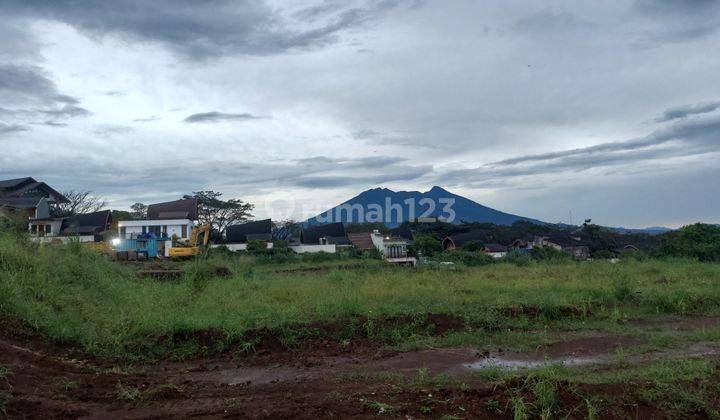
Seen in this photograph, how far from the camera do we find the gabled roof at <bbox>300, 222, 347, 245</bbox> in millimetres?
43884

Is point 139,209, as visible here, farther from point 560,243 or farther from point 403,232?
point 560,243

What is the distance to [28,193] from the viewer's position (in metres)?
35.2

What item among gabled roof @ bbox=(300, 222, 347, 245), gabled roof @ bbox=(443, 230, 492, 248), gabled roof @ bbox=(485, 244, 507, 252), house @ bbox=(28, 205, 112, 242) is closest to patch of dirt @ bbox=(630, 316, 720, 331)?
house @ bbox=(28, 205, 112, 242)

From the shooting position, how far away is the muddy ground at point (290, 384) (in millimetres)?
4723

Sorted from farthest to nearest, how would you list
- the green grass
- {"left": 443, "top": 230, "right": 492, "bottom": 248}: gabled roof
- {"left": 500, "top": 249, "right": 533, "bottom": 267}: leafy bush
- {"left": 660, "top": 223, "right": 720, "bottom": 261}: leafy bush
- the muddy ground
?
{"left": 443, "top": 230, "right": 492, "bottom": 248}: gabled roof
{"left": 660, "top": 223, "right": 720, "bottom": 261}: leafy bush
{"left": 500, "top": 249, "right": 533, "bottom": 267}: leafy bush
the green grass
the muddy ground

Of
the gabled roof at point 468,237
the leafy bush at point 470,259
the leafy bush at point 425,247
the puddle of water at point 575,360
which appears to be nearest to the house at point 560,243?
the gabled roof at point 468,237

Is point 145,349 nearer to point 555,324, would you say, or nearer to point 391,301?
point 391,301

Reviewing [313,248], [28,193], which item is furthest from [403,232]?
[28,193]

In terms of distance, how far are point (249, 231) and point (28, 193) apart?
1553cm

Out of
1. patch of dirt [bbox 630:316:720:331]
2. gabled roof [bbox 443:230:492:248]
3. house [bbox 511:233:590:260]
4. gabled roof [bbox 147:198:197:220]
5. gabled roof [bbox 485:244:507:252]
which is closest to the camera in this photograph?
patch of dirt [bbox 630:316:720:331]

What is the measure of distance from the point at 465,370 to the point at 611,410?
1.91 metres

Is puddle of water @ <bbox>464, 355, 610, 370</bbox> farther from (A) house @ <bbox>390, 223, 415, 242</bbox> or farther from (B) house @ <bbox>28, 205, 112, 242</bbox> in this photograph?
(A) house @ <bbox>390, 223, 415, 242</bbox>

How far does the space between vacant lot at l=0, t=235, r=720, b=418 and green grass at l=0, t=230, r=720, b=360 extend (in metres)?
0.04

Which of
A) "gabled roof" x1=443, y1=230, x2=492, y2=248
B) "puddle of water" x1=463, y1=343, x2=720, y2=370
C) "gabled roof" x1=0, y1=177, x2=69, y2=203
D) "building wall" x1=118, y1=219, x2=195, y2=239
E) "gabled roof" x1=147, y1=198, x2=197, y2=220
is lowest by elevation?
"puddle of water" x1=463, y1=343, x2=720, y2=370
